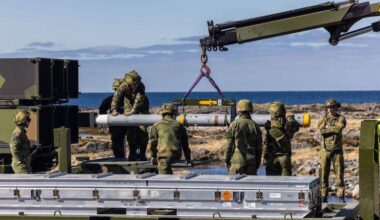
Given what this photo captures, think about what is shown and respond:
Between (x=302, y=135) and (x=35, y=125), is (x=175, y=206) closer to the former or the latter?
(x=35, y=125)

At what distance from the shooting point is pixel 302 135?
35625 millimetres

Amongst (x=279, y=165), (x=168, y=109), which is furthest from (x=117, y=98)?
(x=279, y=165)

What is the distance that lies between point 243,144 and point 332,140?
344cm

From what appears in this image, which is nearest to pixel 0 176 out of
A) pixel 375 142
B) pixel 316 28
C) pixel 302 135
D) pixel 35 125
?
pixel 35 125

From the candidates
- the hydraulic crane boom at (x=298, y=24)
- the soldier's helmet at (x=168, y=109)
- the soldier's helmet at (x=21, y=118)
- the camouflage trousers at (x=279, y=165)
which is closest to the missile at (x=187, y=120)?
the hydraulic crane boom at (x=298, y=24)

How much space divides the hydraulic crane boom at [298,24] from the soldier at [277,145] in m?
2.02

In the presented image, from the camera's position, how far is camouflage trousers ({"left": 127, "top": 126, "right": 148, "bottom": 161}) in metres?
15.4

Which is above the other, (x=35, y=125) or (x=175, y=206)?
(x=35, y=125)

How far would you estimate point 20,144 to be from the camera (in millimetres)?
12562

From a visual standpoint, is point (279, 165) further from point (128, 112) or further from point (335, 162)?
point (128, 112)

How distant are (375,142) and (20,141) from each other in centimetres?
597

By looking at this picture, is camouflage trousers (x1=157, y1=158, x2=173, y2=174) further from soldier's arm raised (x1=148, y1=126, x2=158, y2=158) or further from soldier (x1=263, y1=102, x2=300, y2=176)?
soldier (x1=263, y1=102, x2=300, y2=176)

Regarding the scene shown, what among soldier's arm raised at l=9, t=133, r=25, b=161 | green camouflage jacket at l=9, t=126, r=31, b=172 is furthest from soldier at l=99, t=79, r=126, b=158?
soldier's arm raised at l=9, t=133, r=25, b=161

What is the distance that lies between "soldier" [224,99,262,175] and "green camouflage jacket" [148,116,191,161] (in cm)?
118
